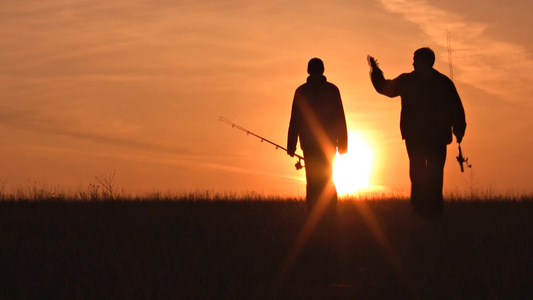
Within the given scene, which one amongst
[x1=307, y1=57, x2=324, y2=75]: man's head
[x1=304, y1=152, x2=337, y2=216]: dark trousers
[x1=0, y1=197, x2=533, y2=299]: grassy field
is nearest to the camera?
[x1=0, y1=197, x2=533, y2=299]: grassy field

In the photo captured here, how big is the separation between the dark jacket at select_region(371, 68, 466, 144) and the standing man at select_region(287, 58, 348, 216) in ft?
5.13

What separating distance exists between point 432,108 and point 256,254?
14.2 feet

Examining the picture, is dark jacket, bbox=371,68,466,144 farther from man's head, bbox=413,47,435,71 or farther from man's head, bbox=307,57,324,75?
man's head, bbox=307,57,324,75

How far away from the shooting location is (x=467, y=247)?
10.1 m

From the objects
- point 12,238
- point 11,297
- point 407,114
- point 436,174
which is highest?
point 407,114

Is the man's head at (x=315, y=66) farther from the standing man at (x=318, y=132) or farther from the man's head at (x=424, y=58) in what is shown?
the man's head at (x=424, y=58)

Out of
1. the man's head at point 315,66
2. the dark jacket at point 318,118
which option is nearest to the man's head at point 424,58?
the dark jacket at point 318,118

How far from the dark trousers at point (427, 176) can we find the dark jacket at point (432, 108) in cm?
13

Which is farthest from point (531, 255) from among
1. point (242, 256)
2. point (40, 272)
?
point (40, 272)

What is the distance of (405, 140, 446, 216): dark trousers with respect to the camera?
1284 cm

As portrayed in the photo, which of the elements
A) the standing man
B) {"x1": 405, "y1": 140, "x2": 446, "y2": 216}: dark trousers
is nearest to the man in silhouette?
{"x1": 405, "y1": 140, "x2": 446, "y2": 216}: dark trousers

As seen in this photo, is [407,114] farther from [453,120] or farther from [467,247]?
[467,247]

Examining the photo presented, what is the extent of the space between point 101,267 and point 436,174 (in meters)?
5.72

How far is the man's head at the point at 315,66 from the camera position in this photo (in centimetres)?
1156
